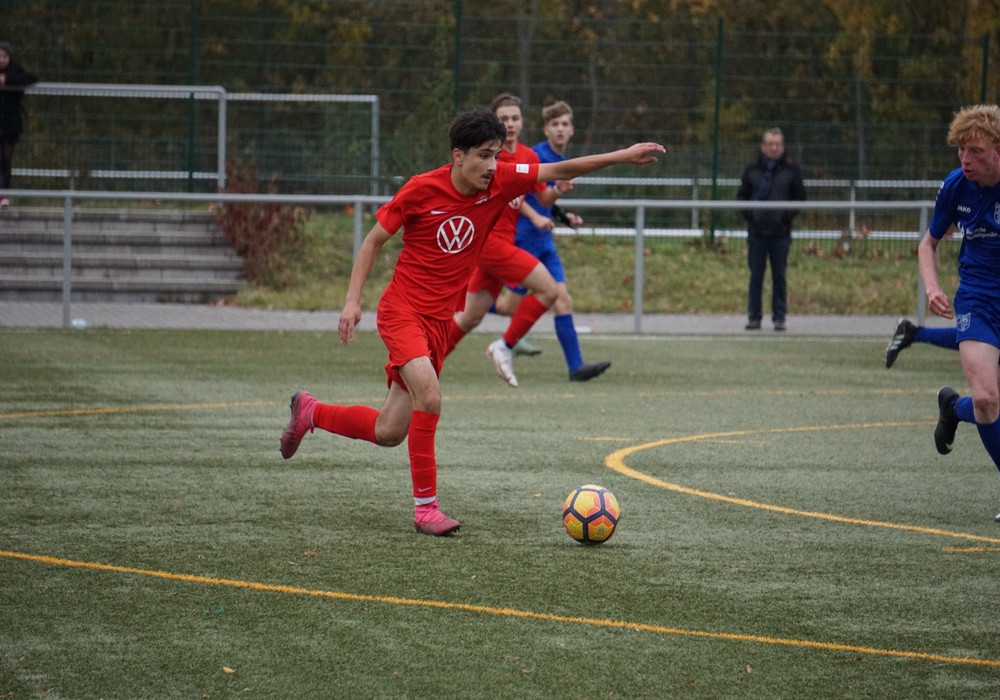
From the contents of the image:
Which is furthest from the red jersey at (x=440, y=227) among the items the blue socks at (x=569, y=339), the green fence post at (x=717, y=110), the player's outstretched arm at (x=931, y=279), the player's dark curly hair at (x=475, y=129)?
the green fence post at (x=717, y=110)

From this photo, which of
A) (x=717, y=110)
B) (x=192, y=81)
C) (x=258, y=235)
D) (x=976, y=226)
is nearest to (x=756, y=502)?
A: (x=976, y=226)

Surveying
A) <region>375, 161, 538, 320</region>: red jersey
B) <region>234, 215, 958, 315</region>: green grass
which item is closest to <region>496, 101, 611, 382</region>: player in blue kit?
<region>375, 161, 538, 320</region>: red jersey

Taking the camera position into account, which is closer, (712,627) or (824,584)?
(712,627)

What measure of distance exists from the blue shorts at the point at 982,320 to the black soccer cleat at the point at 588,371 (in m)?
4.68

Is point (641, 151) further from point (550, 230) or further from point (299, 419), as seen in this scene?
point (550, 230)

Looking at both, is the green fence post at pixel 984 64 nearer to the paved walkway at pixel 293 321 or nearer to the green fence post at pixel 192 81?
the paved walkway at pixel 293 321

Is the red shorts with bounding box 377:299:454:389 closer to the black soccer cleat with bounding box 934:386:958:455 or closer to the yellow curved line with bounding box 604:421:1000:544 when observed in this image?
the yellow curved line with bounding box 604:421:1000:544

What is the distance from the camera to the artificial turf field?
4.06 m

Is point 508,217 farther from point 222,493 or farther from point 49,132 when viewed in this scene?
point 49,132

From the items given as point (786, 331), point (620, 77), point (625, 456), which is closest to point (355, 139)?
point (620, 77)

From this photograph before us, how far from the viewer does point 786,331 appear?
15211 millimetres

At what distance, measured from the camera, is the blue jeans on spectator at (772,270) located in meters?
15.0

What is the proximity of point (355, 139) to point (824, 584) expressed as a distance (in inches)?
572

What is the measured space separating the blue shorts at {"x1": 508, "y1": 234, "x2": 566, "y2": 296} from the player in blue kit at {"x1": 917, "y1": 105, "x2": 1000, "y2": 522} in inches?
188
